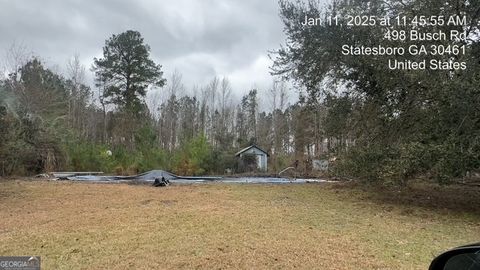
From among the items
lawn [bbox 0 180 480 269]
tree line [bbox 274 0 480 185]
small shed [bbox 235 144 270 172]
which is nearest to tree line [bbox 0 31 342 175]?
small shed [bbox 235 144 270 172]

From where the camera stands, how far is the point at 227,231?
543cm

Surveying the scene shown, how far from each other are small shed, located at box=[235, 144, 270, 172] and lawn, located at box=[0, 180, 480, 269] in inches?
510

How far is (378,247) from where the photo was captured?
4656 mm

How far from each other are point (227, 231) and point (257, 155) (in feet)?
60.0

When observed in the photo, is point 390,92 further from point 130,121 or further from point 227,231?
point 130,121

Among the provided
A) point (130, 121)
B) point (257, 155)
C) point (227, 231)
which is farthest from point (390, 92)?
point (130, 121)

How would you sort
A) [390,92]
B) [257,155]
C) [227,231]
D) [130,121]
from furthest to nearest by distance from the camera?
[130,121], [257,155], [390,92], [227,231]

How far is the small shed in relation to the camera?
2261cm

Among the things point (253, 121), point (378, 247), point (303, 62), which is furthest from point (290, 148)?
point (378, 247)

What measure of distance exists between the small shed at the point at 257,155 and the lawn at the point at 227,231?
13.0m

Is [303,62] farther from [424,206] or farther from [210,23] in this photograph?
[210,23]

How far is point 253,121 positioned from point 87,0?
2421cm

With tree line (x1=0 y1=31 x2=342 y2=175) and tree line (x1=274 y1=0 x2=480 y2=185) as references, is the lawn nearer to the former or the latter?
tree line (x1=274 y1=0 x2=480 y2=185)

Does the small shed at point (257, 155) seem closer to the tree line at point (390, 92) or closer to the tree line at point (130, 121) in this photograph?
the tree line at point (130, 121)
